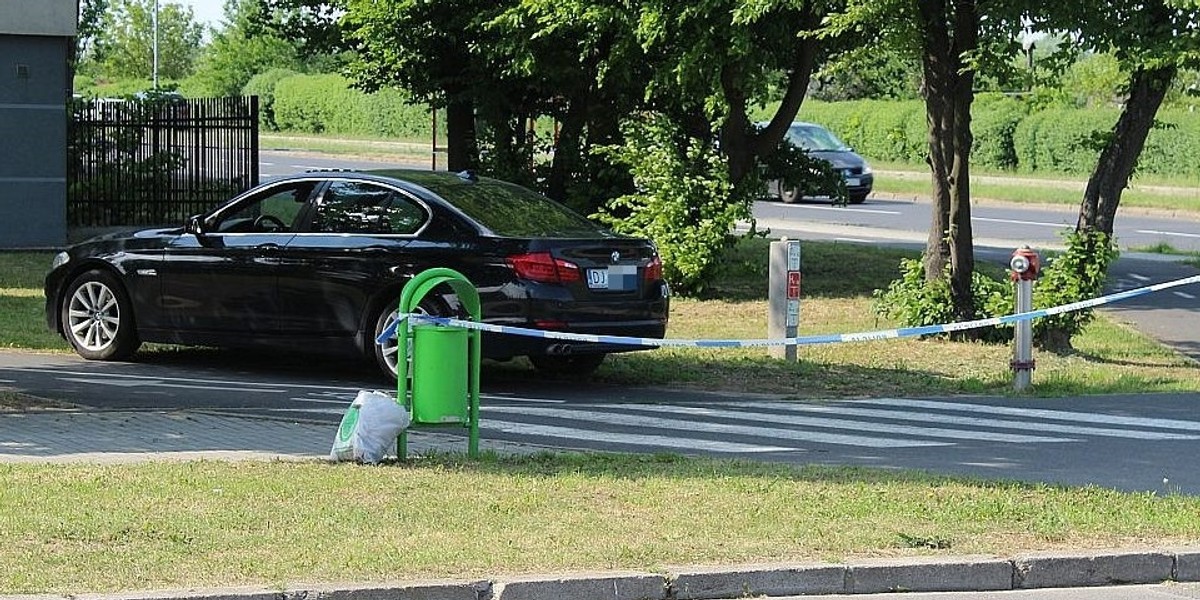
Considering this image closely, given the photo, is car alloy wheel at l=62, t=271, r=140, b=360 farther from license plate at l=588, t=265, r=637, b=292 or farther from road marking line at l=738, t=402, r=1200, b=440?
road marking line at l=738, t=402, r=1200, b=440

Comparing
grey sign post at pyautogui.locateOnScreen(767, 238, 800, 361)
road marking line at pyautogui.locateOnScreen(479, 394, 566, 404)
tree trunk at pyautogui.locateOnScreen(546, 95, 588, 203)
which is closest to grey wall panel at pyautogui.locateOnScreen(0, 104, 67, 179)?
tree trunk at pyautogui.locateOnScreen(546, 95, 588, 203)

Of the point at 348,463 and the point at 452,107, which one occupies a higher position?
the point at 452,107

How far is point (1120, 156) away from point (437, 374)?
8.66 metres

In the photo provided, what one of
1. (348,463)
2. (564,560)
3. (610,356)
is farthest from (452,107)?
(564,560)

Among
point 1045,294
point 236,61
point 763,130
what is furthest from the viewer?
point 236,61

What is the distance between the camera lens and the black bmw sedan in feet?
42.7

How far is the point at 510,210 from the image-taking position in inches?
539

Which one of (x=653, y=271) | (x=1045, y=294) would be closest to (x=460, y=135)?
(x=1045, y=294)

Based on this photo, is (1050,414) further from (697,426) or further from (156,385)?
(156,385)

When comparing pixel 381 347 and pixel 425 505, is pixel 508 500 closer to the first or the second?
pixel 425 505

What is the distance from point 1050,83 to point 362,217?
240 inches

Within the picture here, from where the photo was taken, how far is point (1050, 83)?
15992 mm

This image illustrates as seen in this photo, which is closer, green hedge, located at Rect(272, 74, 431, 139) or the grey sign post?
the grey sign post

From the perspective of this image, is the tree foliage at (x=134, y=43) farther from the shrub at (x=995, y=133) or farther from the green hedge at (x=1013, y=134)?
the shrub at (x=995, y=133)
